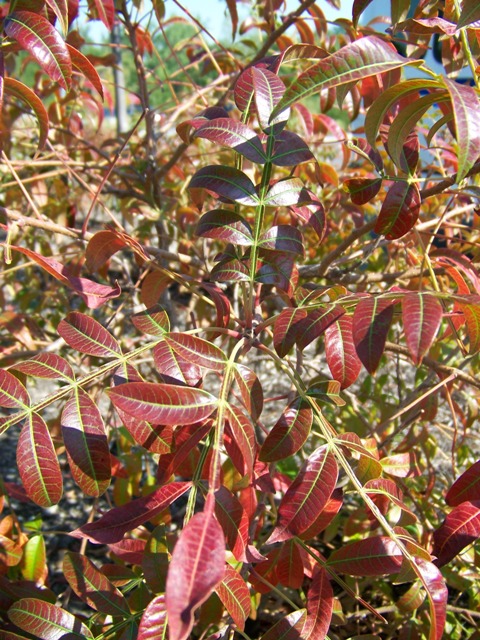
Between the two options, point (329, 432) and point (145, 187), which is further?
point (145, 187)

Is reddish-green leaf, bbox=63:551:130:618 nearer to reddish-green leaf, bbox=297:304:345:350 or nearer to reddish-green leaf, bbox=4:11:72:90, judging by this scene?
reddish-green leaf, bbox=297:304:345:350

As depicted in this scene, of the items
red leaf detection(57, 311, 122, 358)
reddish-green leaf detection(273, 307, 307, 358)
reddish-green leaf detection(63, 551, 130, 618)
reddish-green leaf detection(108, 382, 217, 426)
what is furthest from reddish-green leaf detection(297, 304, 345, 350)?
reddish-green leaf detection(63, 551, 130, 618)

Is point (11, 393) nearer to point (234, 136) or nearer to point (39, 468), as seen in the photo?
point (39, 468)

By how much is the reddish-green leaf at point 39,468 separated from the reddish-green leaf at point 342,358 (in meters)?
0.33

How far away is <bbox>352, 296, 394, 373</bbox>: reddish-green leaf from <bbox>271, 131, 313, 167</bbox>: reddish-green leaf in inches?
Result: 9.5

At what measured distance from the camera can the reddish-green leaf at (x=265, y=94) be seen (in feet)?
2.30

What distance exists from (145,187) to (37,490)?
3.37ft

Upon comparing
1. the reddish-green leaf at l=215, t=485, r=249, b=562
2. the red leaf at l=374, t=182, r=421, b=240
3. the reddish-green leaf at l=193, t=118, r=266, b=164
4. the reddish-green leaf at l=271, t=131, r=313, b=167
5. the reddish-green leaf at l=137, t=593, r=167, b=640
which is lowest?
A: the reddish-green leaf at l=137, t=593, r=167, b=640

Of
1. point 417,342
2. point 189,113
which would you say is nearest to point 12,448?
point 189,113

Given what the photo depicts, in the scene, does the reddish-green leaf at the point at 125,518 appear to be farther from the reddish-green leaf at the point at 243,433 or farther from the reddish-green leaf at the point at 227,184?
the reddish-green leaf at the point at 227,184

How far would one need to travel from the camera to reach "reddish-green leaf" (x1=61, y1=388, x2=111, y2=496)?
618mm

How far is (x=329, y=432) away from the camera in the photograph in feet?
2.11

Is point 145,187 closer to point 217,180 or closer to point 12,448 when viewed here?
point 217,180

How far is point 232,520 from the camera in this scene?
23.7 inches
